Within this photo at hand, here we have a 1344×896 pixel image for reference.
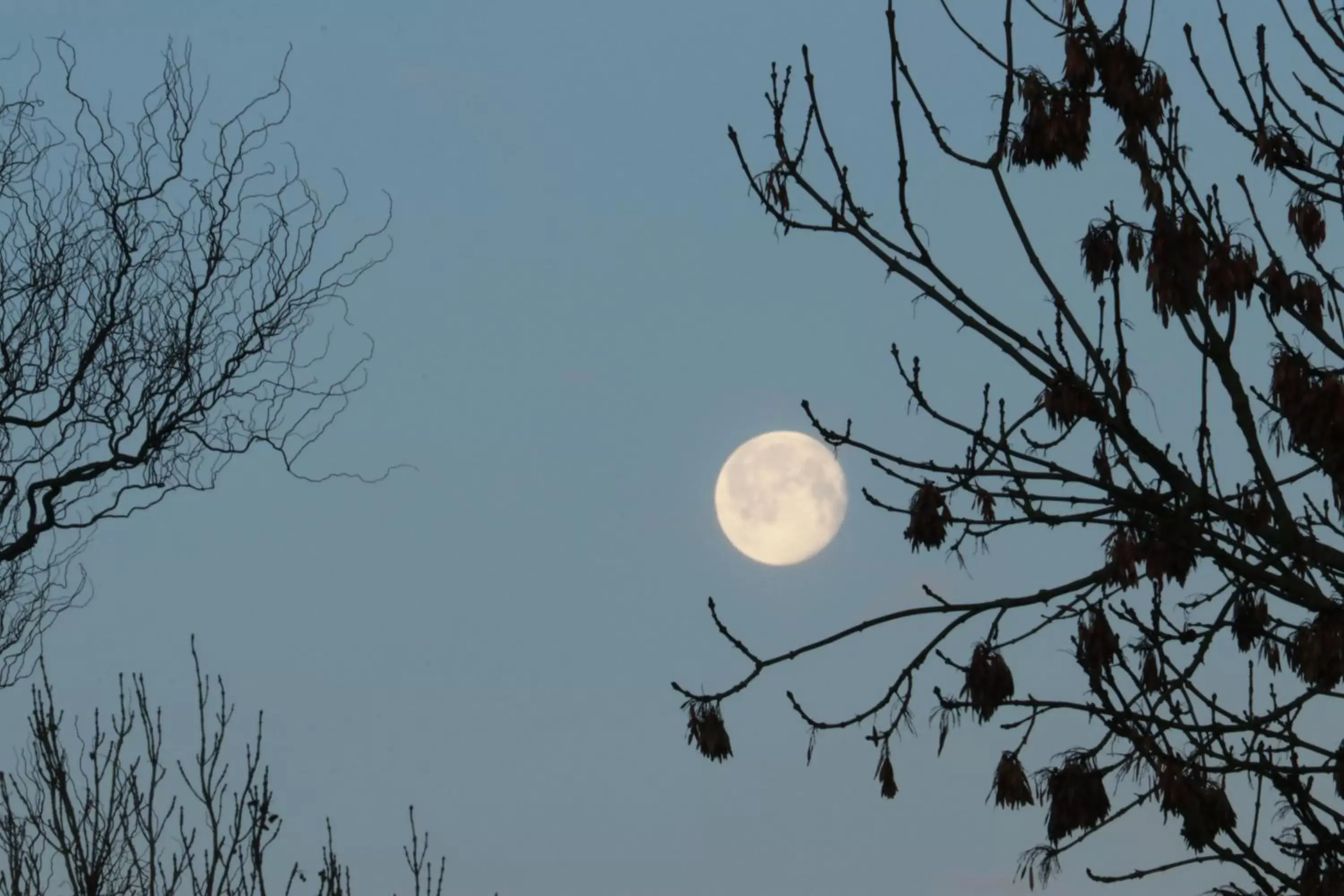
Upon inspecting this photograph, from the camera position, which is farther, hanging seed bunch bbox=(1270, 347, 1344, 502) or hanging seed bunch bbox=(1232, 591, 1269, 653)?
hanging seed bunch bbox=(1232, 591, 1269, 653)

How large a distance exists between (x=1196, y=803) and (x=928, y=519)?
141 centimetres

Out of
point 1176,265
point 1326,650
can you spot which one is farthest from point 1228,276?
point 1326,650

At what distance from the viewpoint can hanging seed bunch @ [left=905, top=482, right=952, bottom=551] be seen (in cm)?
605

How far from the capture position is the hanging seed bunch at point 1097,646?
223 inches

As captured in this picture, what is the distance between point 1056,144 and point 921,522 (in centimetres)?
147

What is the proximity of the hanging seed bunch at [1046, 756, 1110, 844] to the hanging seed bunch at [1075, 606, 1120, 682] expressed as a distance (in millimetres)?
353

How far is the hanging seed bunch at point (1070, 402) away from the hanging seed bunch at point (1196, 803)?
1.20m

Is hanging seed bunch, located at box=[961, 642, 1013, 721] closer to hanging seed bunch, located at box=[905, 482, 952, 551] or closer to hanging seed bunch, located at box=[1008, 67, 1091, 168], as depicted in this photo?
hanging seed bunch, located at box=[905, 482, 952, 551]

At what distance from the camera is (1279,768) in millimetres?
5539

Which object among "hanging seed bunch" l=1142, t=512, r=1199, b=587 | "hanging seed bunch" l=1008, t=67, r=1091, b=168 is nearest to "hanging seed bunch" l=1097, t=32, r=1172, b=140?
"hanging seed bunch" l=1008, t=67, r=1091, b=168

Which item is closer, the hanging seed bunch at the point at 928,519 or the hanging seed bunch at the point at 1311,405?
the hanging seed bunch at the point at 1311,405

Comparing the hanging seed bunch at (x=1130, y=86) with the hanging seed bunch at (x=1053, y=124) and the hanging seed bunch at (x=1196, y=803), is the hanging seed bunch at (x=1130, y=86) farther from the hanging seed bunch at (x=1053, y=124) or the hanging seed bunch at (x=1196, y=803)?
the hanging seed bunch at (x=1196, y=803)

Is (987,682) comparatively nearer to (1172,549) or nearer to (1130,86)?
(1172,549)

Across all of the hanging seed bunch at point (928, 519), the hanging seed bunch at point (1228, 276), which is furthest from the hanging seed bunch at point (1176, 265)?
the hanging seed bunch at point (928, 519)
